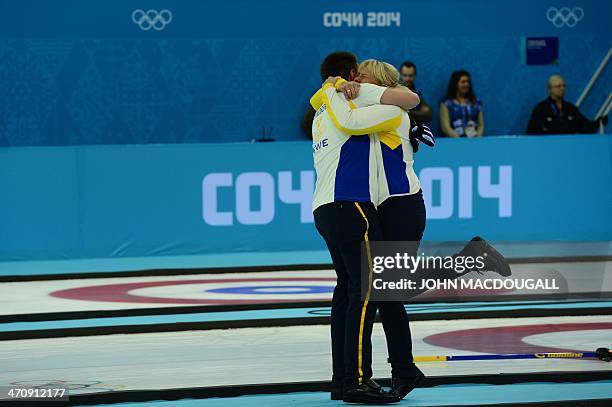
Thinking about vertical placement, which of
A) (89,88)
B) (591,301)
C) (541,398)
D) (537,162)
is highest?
(89,88)

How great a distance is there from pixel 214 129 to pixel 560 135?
4.35 m

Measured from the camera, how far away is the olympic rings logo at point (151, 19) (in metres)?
15.9

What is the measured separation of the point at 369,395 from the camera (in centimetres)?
629

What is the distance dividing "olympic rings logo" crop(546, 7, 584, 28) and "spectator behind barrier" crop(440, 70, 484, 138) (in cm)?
185

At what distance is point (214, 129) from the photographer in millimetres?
16234

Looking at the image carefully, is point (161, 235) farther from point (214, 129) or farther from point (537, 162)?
point (537, 162)

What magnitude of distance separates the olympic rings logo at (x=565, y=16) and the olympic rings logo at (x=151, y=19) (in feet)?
16.2

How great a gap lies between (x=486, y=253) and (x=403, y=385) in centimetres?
141

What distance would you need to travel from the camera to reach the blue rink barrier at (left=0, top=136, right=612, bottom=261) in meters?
13.3

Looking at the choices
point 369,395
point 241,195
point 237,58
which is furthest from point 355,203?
point 237,58

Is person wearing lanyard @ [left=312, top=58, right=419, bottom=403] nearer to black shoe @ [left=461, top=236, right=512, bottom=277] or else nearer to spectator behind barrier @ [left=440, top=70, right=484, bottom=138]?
black shoe @ [left=461, top=236, right=512, bottom=277]

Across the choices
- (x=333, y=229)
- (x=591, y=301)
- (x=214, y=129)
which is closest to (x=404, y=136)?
(x=333, y=229)

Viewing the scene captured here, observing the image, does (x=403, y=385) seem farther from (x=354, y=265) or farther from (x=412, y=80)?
(x=412, y=80)

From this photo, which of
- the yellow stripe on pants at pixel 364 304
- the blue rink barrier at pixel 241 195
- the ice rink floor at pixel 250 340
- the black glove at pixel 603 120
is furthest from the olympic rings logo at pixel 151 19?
the yellow stripe on pants at pixel 364 304
